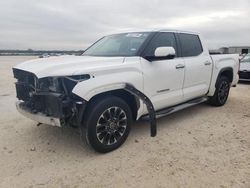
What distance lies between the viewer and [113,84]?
368 centimetres

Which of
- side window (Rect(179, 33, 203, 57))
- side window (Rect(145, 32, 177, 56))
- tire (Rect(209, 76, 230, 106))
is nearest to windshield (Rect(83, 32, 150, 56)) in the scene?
side window (Rect(145, 32, 177, 56))

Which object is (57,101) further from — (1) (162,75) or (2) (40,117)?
(1) (162,75)

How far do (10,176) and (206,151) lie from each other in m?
2.70

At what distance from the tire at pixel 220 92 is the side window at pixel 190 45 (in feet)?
3.68

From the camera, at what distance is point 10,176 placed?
127 inches

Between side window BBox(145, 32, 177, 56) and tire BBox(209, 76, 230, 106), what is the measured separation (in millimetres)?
1944

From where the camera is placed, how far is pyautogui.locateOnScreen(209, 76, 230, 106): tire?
626 centimetres

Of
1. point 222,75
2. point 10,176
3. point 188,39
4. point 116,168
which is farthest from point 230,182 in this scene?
point 222,75

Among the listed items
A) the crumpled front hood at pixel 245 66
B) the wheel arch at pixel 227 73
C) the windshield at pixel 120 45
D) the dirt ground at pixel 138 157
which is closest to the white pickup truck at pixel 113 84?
the windshield at pixel 120 45

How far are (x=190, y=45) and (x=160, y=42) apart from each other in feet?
3.32

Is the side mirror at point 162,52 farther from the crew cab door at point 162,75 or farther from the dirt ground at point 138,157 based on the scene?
the dirt ground at point 138,157

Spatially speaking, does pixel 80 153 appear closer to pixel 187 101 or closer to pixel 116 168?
pixel 116 168

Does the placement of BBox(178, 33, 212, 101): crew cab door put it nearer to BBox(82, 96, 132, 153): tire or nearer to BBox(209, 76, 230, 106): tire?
BBox(209, 76, 230, 106): tire

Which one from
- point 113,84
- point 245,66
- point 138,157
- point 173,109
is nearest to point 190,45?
point 173,109
